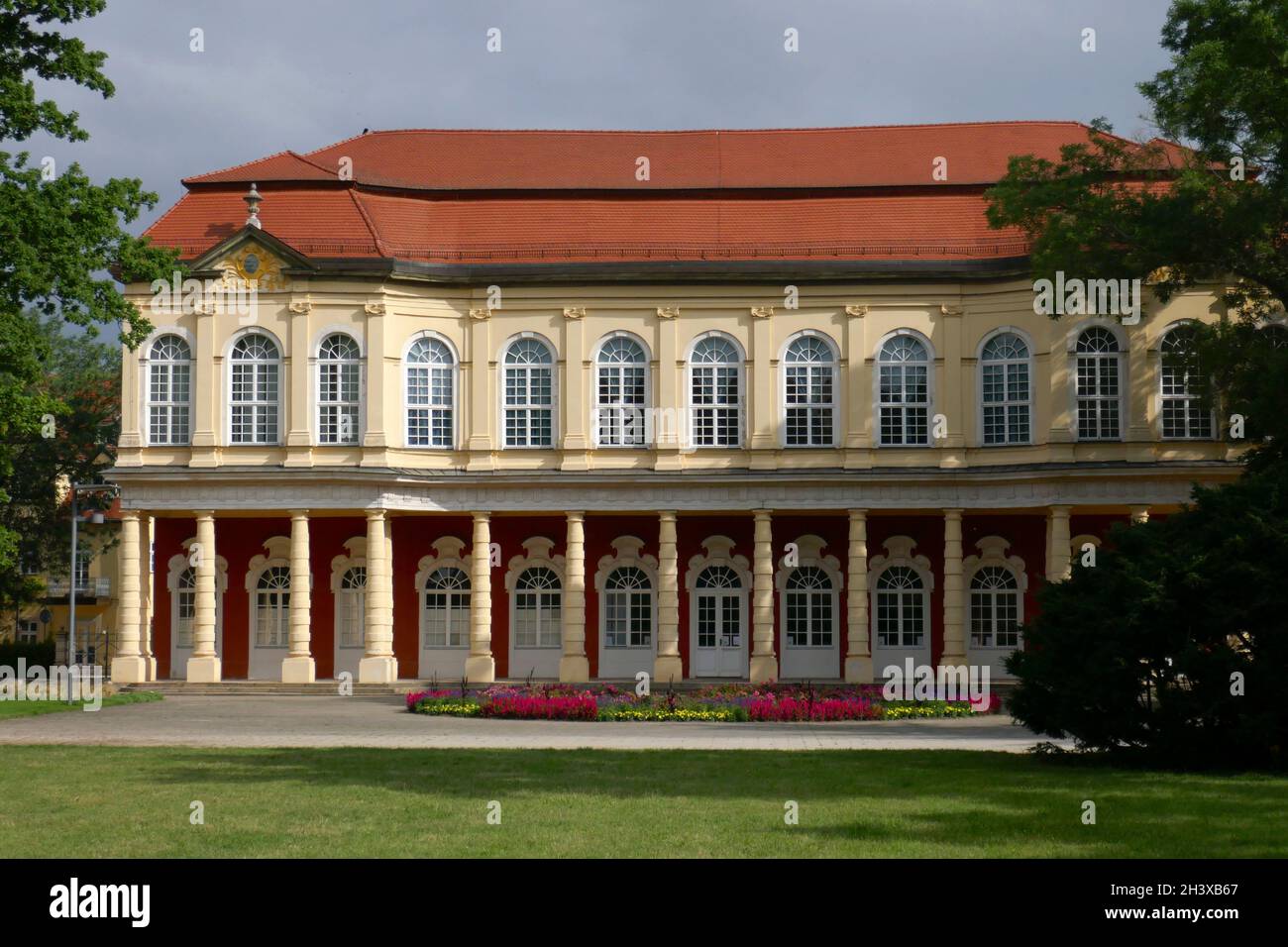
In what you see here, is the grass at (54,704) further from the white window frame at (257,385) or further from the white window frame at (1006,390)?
the white window frame at (1006,390)

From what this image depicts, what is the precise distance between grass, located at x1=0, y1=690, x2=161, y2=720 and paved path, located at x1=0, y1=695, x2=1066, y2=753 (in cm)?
54

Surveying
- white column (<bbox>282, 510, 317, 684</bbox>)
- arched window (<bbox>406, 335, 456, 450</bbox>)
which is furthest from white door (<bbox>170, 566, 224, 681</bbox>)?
arched window (<bbox>406, 335, 456, 450</bbox>)

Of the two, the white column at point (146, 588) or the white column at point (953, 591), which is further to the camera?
the white column at point (953, 591)

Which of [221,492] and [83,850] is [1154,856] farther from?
[221,492]

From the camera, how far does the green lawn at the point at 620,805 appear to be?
48.1 ft

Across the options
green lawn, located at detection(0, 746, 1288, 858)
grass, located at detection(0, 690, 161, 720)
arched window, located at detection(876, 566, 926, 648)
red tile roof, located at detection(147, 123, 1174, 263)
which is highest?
red tile roof, located at detection(147, 123, 1174, 263)

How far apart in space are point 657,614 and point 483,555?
5.00 meters

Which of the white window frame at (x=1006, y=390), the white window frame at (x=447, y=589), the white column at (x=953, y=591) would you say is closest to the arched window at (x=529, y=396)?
the white window frame at (x=447, y=589)

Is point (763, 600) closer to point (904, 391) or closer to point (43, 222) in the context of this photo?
point (904, 391)

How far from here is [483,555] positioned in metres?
43.9

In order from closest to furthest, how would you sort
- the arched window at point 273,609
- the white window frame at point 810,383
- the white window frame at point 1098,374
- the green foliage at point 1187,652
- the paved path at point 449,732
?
the green foliage at point 1187,652, the paved path at point 449,732, the white window frame at point 1098,374, the white window frame at point 810,383, the arched window at point 273,609

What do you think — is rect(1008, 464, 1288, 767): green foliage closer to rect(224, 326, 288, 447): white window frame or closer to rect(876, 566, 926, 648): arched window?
rect(876, 566, 926, 648): arched window

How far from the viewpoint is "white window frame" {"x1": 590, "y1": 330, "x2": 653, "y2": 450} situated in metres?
44.7

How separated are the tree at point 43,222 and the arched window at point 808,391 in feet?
64.1
